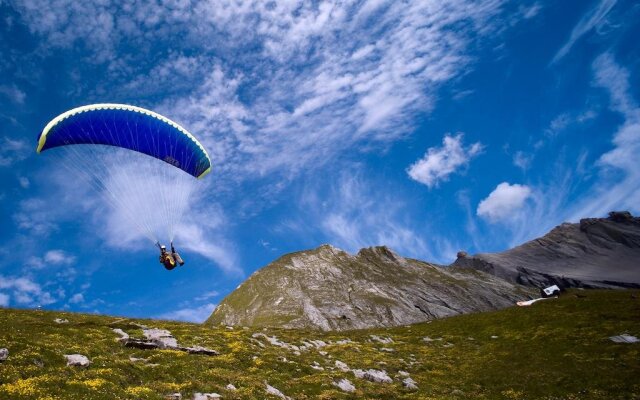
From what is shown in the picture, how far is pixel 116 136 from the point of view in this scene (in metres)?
32.5

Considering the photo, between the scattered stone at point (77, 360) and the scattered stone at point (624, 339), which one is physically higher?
the scattered stone at point (77, 360)

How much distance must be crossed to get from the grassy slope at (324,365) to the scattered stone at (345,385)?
46 centimetres

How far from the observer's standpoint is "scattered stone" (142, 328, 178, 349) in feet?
83.9

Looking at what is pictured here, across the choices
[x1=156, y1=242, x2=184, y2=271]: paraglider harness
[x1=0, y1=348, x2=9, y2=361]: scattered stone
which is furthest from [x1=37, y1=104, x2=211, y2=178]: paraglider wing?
[x1=0, y1=348, x2=9, y2=361]: scattered stone

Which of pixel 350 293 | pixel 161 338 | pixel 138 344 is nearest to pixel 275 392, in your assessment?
pixel 138 344

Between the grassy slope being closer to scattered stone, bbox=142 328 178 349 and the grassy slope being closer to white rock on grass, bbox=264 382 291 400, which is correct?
white rock on grass, bbox=264 382 291 400

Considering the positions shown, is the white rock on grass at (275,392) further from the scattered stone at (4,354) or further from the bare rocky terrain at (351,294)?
the bare rocky terrain at (351,294)

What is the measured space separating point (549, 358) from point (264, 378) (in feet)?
71.9

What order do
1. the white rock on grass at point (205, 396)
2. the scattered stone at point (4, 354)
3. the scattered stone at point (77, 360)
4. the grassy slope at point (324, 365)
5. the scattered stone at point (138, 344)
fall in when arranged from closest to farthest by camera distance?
the scattered stone at point (4, 354)
the grassy slope at point (324, 365)
the white rock on grass at point (205, 396)
the scattered stone at point (77, 360)
the scattered stone at point (138, 344)

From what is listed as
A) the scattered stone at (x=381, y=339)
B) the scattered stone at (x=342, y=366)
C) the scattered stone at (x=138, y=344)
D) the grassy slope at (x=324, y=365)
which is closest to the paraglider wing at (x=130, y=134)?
the grassy slope at (x=324, y=365)

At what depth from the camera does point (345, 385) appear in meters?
23.5

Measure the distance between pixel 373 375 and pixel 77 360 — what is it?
1754 centimetres

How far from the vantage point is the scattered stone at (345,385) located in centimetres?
2284

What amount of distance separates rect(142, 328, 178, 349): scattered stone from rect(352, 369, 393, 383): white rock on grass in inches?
496
